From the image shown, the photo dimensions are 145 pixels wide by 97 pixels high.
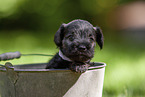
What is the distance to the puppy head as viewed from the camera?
1945 mm

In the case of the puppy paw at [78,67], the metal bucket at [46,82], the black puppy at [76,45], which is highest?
the black puppy at [76,45]

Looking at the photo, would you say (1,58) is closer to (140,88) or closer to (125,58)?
(140,88)

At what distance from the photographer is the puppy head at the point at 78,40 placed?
1945 mm

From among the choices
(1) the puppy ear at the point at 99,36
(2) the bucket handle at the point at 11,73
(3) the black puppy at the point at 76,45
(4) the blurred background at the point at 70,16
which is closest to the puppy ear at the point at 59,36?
(3) the black puppy at the point at 76,45

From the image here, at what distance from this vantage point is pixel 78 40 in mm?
1991

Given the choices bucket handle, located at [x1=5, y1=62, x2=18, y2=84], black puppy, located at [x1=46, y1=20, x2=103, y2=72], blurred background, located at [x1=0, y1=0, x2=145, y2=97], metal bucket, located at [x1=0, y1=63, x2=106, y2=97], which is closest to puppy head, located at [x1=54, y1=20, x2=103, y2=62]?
black puppy, located at [x1=46, y1=20, x2=103, y2=72]

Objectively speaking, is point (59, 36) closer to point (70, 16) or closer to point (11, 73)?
point (11, 73)

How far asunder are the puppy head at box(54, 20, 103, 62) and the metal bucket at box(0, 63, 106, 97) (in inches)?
6.7

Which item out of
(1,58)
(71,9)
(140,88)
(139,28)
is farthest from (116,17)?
(1,58)

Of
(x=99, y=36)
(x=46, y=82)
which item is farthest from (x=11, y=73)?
(x=99, y=36)

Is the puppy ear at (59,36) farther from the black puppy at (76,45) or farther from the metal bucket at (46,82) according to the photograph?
the metal bucket at (46,82)

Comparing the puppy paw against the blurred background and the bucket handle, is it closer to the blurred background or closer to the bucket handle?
the bucket handle

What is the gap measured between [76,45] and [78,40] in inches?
2.7

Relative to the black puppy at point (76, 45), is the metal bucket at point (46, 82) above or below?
below
